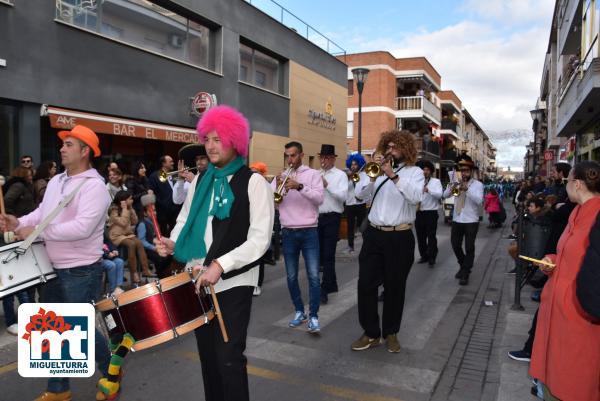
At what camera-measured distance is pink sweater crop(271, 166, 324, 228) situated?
18.1 feet

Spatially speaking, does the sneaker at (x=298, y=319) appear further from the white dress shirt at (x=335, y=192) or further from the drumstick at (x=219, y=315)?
the drumstick at (x=219, y=315)

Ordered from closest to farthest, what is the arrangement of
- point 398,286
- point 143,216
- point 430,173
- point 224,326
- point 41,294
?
point 224,326 < point 41,294 < point 398,286 < point 143,216 < point 430,173

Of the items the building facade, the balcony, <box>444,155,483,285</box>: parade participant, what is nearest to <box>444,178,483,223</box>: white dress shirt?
<box>444,155,483,285</box>: parade participant

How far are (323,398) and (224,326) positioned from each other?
5.07ft

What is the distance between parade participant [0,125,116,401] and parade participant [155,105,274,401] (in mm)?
850

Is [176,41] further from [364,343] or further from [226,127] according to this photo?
[226,127]

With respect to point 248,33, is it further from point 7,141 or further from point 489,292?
point 489,292

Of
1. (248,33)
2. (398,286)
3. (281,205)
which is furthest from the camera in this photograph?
(248,33)

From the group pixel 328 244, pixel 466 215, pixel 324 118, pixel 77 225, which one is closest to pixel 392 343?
pixel 328 244

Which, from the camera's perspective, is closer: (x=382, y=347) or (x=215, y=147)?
(x=215, y=147)

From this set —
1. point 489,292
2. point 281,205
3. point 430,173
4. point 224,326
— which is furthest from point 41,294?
point 430,173

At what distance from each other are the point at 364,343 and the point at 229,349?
2.50m

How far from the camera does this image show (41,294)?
363 centimetres

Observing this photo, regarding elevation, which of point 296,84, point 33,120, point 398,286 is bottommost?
point 398,286
